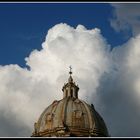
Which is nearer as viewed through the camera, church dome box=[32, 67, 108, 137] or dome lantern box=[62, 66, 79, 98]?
church dome box=[32, 67, 108, 137]

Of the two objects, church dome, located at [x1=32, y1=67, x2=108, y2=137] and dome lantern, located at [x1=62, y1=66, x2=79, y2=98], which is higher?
dome lantern, located at [x1=62, y1=66, x2=79, y2=98]

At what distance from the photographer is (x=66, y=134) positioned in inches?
2758

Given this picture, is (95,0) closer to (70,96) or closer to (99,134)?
(99,134)

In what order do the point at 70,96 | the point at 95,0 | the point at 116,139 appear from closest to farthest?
1. the point at 116,139
2. the point at 95,0
3. the point at 70,96

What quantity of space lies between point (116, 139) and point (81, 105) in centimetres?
6655

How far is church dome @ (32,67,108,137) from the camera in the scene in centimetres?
7119

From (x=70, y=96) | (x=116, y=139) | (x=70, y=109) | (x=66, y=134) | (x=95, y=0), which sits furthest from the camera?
(x=70, y=96)

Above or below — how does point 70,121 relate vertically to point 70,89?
below

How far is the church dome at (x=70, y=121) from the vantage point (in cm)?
7119

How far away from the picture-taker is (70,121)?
73062mm

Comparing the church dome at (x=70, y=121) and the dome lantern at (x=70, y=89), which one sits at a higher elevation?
the dome lantern at (x=70, y=89)

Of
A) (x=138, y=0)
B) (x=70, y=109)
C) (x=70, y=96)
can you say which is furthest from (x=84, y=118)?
(x=138, y=0)

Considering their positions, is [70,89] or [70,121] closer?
[70,121]

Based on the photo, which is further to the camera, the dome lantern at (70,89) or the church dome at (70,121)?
the dome lantern at (70,89)
